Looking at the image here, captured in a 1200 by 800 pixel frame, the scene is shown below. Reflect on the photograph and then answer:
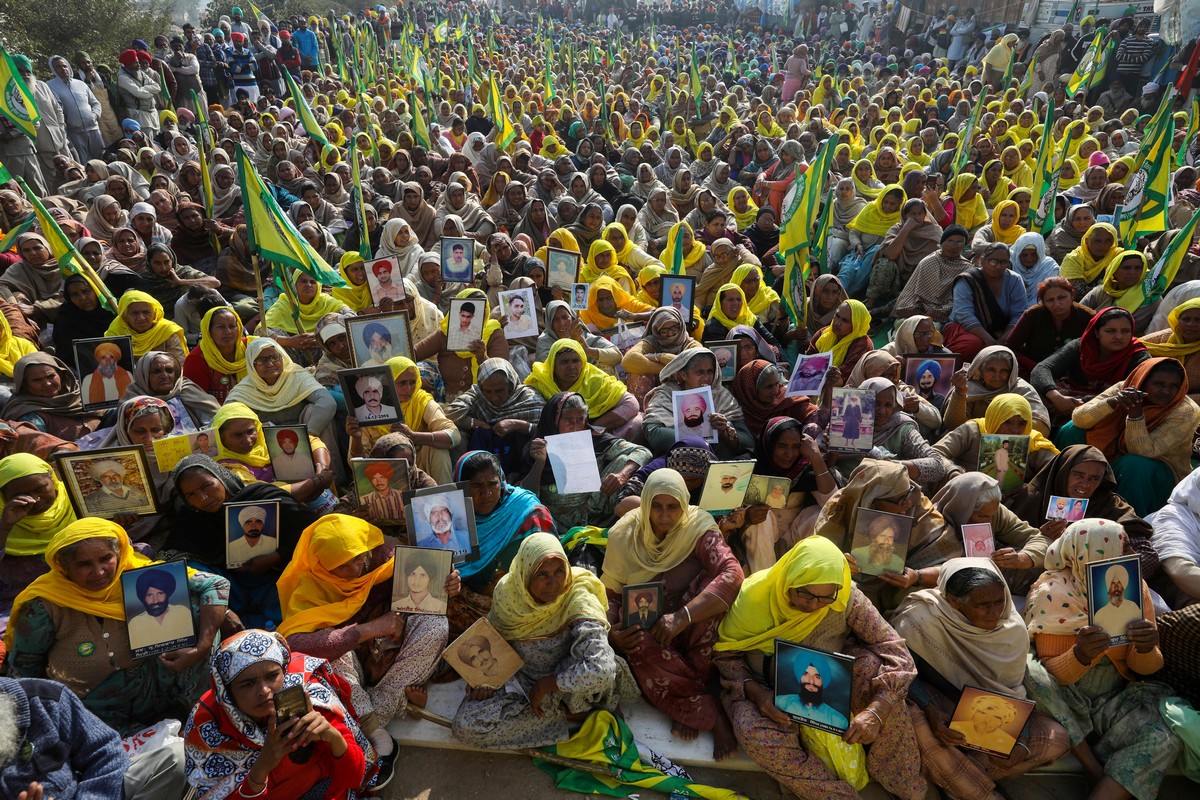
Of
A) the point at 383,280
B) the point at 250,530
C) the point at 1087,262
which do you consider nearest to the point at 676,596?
the point at 250,530

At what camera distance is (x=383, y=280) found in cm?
629

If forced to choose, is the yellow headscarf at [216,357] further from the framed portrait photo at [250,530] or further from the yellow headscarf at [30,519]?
the framed portrait photo at [250,530]

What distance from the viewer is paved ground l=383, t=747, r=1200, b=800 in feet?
10.7

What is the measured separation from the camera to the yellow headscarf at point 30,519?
3582 millimetres

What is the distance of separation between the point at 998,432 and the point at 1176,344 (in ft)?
5.73

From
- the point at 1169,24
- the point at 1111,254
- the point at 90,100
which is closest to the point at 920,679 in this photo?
the point at 1111,254

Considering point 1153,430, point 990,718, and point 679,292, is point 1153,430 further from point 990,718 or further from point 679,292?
point 679,292

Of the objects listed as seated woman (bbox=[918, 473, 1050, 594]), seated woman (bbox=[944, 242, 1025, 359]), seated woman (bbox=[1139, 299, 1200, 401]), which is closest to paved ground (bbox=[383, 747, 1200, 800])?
seated woman (bbox=[918, 473, 1050, 594])

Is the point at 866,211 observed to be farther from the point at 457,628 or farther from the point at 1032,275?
the point at 457,628

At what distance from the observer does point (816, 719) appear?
10.0 feet

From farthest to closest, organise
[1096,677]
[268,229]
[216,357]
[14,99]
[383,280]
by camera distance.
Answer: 1. [14,99]
2. [383,280]
3. [268,229]
4. [216,357]
5. [1096,677]

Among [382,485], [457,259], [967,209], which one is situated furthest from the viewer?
[967,209]

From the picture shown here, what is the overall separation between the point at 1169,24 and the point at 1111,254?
1490cm

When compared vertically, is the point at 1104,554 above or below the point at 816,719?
above
